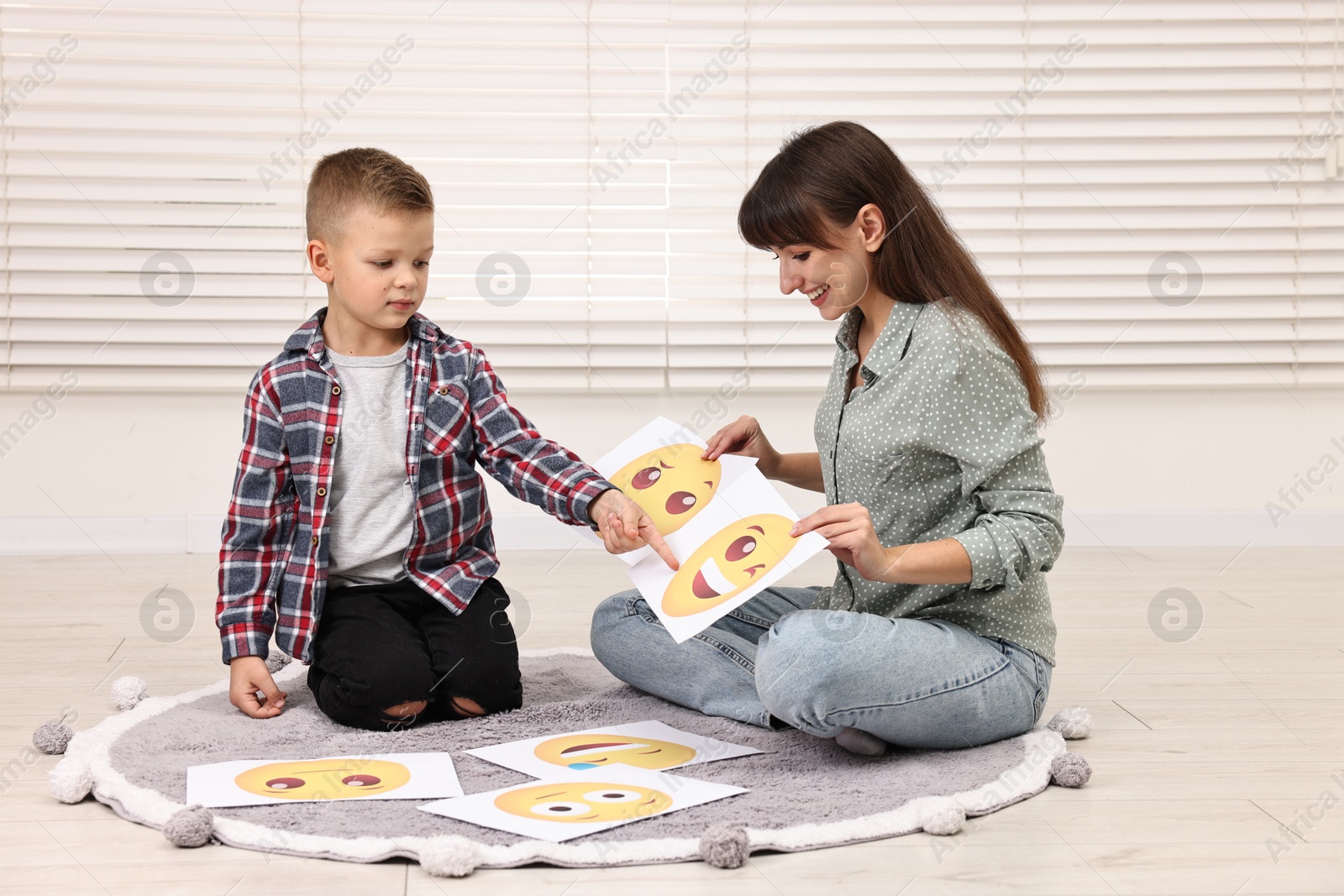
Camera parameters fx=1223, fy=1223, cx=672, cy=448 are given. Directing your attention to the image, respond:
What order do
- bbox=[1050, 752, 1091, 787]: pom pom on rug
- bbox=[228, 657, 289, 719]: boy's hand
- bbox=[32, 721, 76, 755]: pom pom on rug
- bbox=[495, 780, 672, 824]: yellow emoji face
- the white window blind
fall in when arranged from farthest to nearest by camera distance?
the white window blind → bbox=[228, 657, 289, 719]: boy's hand → bbox=[32, 721, 76, 755]: pom pom on rug → bbox=[1050, 752, 1091, 787]: pom pom on rug → bbox=[495, 780, 672, 824]: yellow emoji face

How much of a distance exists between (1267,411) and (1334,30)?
836 mm

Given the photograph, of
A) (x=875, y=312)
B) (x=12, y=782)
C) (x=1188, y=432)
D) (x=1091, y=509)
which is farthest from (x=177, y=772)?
(x=1188, y=432)

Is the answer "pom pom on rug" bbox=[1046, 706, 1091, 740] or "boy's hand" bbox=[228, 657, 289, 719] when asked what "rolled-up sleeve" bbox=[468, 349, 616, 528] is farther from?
"pom pom on rug" bbox=[1046, 706, 1091, 740]

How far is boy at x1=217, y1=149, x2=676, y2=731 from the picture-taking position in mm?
1457

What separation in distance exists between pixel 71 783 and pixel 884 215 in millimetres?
1010

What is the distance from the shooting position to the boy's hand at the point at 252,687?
57.1 inches

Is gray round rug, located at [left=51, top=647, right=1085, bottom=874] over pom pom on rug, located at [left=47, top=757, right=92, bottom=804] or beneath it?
beneath

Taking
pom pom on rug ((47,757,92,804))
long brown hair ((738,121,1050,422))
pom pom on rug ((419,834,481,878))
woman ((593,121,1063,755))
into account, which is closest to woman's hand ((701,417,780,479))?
woman ((593,121,1063,755))

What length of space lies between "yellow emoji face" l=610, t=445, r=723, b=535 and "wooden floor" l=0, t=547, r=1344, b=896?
1.44 feet

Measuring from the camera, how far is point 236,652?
145 centimetres

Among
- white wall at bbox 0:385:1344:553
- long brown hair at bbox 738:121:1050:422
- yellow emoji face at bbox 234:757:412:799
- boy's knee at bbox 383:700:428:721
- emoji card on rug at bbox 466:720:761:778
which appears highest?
long brown hair at bbox 738:121:1050:422

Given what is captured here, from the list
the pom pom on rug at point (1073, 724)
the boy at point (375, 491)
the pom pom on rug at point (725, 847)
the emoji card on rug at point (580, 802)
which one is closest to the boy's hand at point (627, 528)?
the boy at point (375, 491)

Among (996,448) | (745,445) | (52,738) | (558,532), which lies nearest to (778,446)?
(558,532)

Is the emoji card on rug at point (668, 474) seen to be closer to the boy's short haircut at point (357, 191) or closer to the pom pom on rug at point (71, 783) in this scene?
the boy's short haircut at point (357, 191)
